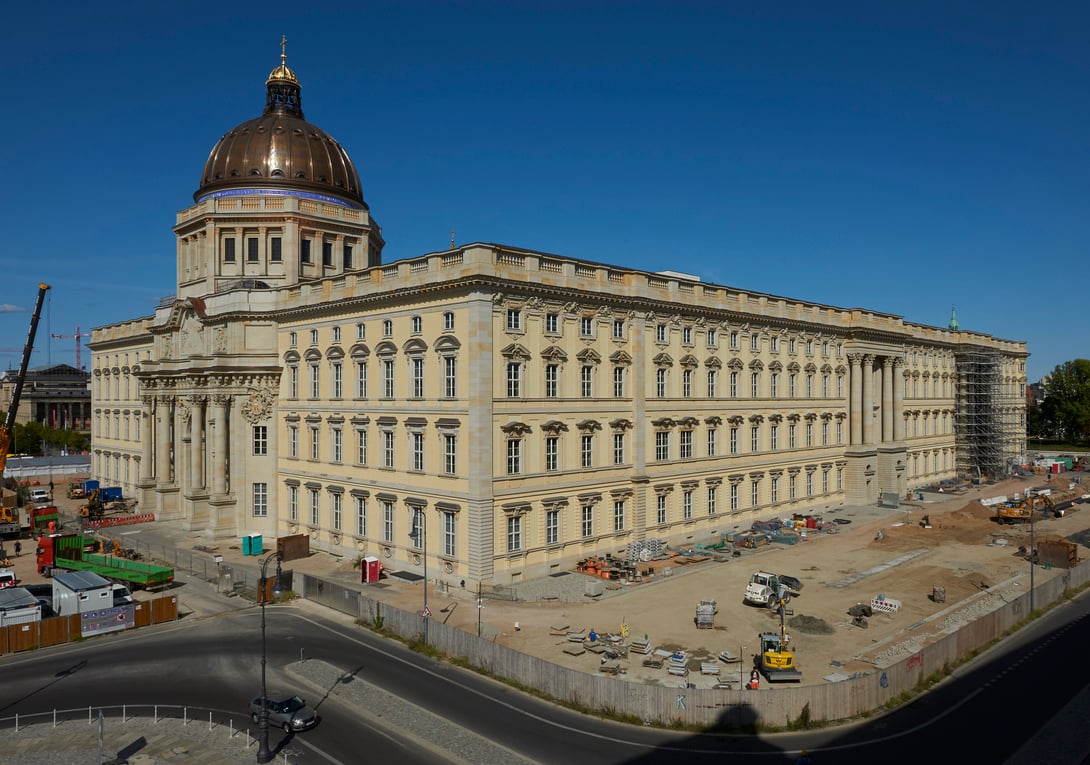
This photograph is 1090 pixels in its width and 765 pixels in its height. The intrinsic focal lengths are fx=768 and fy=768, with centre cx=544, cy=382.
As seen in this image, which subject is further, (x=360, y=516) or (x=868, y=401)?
(x=868, y=401)

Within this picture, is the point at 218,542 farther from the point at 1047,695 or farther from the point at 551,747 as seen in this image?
the point at 1047,695

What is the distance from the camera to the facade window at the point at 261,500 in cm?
5809

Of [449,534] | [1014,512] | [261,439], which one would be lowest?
[1014,512]

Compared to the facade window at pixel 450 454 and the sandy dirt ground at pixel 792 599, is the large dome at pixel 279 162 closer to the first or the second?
the sandy dirt ground at pixel 792 599

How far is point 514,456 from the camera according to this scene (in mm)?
44312

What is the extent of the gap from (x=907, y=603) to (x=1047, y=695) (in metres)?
11.7

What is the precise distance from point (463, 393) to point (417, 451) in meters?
5.84

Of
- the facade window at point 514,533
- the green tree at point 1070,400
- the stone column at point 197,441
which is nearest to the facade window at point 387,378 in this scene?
the facade window at point 514,533

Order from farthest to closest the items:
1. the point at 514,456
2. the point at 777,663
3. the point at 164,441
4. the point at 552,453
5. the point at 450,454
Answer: the point at 164,441, the point at 552,453, the point at 514,456, the point at 450,454, the point at 777,663

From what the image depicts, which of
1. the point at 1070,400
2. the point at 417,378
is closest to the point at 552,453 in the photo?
the point at 417,378

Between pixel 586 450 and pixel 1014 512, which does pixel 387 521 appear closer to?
pixel 586 450

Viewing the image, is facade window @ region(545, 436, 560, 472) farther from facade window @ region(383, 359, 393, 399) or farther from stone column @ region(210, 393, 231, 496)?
stone column @ region(210, 393, 231, 496)

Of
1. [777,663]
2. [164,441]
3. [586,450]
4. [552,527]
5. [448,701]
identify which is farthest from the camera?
[164,441]

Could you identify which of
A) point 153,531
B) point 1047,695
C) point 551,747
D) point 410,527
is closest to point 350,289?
point 410,527
